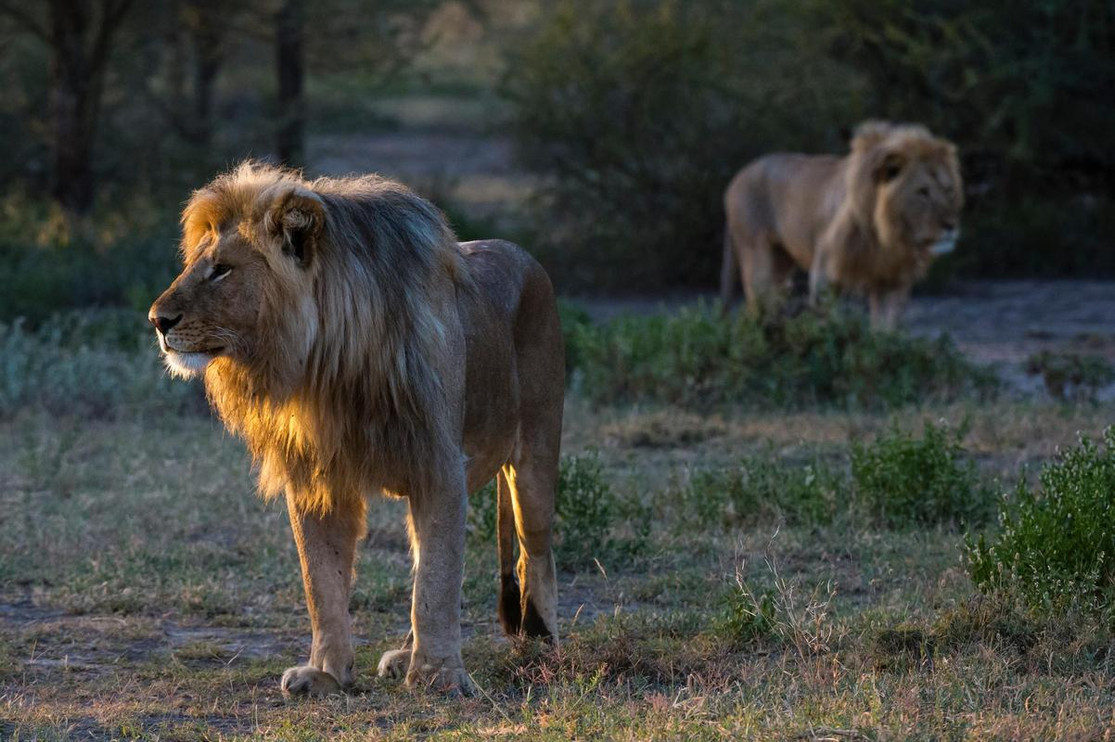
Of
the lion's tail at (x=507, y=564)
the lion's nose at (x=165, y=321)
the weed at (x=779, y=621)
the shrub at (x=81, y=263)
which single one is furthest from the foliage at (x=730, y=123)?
the lion's nose at (x=165, y=321)

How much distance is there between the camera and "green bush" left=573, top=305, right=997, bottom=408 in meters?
9.28

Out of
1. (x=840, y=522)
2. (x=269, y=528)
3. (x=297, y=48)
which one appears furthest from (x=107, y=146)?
(x=840, y=522)

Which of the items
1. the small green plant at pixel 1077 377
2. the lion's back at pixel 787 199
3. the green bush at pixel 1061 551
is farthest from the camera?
the lion's back at pixel 787 199

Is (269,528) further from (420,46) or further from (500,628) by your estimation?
(420,46)

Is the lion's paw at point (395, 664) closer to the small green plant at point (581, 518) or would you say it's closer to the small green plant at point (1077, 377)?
the small green plant at point (581, 518)

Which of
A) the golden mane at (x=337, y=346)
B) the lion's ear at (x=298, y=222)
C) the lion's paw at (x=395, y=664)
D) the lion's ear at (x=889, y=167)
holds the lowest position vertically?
the lion's paw at (x=395, y=664)

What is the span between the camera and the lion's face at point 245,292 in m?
4.05

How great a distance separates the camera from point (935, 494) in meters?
6.54

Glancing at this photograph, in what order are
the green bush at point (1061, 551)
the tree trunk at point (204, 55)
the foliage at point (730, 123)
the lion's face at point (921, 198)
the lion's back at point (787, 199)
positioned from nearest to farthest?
the green bush at point (1061, 551)
the lion's face at point (921, 198)
the lion's back at point (787, 199)
the foliage at point (730, 123)
the tree trunk at point (204, 55)

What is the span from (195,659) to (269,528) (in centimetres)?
165

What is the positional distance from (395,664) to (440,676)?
0.37 metres

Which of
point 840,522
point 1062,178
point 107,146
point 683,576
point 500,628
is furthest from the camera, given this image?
point 107,146

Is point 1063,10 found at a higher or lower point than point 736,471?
higher

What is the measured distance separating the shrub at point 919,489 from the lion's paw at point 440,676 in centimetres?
269
